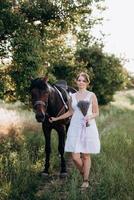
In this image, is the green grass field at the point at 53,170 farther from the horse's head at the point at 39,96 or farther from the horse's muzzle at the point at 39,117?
the horse's head at the point at 39,96

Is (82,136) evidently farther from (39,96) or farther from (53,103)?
(53,103)

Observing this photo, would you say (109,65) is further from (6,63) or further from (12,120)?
(6,63)

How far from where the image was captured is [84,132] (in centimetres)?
858

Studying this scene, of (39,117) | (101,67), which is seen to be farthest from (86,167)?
(101,67)

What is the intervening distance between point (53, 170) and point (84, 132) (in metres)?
2.32

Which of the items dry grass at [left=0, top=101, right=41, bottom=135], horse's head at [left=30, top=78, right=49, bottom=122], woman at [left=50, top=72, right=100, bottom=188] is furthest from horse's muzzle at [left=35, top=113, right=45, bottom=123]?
dry grass at [left=0, top=101, right=41, bottom=135]

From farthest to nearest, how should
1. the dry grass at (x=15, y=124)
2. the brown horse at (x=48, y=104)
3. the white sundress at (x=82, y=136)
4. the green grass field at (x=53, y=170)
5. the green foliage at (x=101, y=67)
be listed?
the green foliage at (x=101, y=67)
the dry grass at (x=15, y=124)
the brown horse at (x=48, y=104)
the white sundress at (x=82, y=136)
the green grass field at (x=53, y=170)

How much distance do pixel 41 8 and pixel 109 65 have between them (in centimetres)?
1463

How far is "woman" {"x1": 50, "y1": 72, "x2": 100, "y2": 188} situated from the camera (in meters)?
8.53

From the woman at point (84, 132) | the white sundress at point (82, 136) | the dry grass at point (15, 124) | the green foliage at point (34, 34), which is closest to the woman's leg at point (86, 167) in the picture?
the woman at point (84, 132)

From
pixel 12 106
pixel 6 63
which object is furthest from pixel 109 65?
pixel 6 63

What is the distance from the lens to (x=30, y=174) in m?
9.54

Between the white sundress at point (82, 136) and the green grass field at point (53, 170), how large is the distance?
0.58 m

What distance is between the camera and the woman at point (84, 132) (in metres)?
8.53
